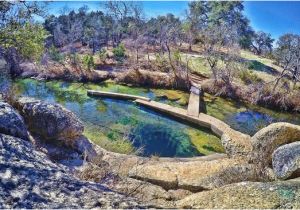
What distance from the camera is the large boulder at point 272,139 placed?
43.3 feet

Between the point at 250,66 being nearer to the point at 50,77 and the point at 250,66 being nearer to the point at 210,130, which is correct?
the point at 210,130

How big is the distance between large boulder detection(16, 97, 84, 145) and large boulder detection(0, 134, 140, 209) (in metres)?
8.59

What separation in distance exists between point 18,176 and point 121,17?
2302 inches

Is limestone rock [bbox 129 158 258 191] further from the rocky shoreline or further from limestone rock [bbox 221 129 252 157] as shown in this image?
limestone rock [bbox 221 129 252 157]

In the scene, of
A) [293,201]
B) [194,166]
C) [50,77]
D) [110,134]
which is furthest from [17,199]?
[50,77]

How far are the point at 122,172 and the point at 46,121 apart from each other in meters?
3.44

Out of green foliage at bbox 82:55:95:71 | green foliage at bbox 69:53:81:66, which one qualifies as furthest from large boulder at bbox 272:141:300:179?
green foliage at bbox 69:53:81:66

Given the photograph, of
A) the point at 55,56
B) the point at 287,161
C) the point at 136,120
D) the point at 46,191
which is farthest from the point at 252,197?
the point at 55,56

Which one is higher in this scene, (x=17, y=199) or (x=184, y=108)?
(x=17, y=199)

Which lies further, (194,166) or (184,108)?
(184,108)

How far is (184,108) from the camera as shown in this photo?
90.0ft

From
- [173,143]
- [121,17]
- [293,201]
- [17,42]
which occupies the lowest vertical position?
[173,143]

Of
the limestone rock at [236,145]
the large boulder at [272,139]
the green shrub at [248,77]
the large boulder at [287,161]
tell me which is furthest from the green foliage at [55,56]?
the large boulder at [287,161]

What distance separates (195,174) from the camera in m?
13.3
